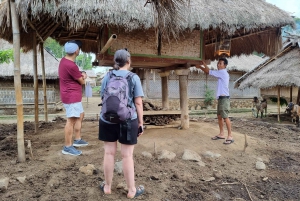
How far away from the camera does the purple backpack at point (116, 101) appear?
98.6 inches

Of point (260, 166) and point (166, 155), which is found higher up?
point (166, 155)

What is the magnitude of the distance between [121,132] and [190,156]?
2.08 meters

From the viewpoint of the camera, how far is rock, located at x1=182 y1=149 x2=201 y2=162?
4.33 meters

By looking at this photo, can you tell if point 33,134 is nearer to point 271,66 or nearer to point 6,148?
point 6,148

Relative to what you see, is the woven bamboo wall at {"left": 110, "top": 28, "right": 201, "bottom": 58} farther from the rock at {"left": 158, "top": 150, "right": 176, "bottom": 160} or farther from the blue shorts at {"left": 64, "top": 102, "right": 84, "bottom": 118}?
the rock at {"left": 158, "top": 150, "right": 176, "bottom": 160}

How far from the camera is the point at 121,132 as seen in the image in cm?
266

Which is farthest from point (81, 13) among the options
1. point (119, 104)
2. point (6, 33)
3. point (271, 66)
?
point (271, 66)

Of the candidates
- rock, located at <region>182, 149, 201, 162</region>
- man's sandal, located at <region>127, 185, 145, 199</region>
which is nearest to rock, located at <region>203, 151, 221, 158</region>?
rock, located at <region>182, 149, 201, 162</region>

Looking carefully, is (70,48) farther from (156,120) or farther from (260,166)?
(260,166)

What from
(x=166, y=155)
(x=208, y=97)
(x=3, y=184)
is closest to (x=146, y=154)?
(x=166, y=155)

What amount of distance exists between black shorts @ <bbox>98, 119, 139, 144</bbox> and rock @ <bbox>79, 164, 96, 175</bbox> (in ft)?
3.19

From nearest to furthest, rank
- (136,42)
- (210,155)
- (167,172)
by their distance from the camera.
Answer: (167,172)
(210,155)
(136,42)

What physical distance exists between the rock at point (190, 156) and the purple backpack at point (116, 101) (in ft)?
6.75

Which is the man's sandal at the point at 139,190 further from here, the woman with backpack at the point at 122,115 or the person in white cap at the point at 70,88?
the person in white cap at the point at 70,88
